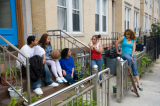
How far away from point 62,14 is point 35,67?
3.93 metres

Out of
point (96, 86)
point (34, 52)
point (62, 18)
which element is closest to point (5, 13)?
point (34, 52)

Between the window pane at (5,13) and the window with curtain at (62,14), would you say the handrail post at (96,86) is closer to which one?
the window pane at (5,13)

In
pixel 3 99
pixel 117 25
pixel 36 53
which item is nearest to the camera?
pixel 3 99

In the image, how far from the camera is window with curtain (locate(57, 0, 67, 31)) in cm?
667

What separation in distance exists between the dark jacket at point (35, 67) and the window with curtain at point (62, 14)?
11.1ft

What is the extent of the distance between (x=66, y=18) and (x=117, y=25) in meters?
6.43

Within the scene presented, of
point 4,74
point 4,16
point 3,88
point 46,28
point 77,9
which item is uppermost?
point 77,9

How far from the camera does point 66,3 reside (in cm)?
698

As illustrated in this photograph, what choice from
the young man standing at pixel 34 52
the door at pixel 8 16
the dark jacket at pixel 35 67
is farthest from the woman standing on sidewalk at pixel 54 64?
the door at pixel 8 16

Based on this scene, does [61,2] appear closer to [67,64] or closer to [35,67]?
[67,64]

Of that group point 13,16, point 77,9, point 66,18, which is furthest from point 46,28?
point 77,9

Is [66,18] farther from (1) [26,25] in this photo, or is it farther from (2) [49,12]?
(1) [26,25]

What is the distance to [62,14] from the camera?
6.86 meters

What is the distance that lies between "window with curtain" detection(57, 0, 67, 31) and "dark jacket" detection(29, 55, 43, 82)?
11.1ft
